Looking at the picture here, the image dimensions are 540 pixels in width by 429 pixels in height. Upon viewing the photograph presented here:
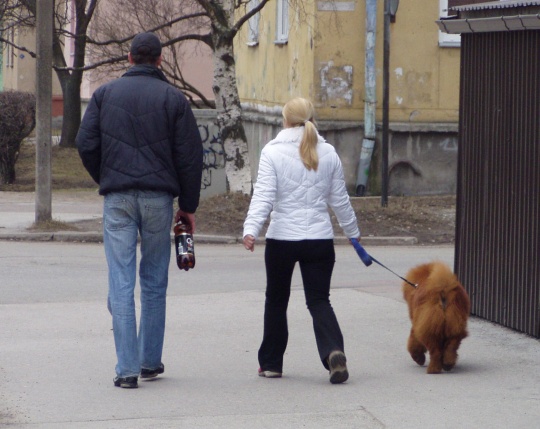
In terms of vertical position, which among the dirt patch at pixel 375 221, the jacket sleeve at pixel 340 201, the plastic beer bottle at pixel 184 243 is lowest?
the dirt patch at pixel 375 221

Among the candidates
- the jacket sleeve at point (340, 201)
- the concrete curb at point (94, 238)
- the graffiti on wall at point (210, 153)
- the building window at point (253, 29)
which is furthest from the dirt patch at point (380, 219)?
the building window at point (253, 29)

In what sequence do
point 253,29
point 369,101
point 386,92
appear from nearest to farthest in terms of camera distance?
point 386,92
point 369,101
point 253,29

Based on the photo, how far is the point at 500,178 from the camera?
27.1 feet

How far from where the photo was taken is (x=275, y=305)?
6.72m

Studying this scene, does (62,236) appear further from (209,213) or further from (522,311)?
(522,311)

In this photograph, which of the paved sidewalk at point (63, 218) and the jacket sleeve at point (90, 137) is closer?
the jacket sleeve at point (90, 137)

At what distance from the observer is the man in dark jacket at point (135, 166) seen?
6.28 meters

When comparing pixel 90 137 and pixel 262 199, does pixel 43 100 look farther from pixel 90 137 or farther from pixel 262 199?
pixel 262 199

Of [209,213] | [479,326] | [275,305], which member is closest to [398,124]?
[209,213]

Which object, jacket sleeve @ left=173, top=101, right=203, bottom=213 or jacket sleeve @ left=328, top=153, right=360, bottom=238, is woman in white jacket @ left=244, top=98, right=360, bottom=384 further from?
jacket sleeve @ left=173, top=101, right=203, bottom=213

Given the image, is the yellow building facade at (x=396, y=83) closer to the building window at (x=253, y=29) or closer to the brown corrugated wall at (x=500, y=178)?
the building window at (x=253, y=29)

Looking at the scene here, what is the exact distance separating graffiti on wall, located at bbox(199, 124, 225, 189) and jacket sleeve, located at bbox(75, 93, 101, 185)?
12689 mm

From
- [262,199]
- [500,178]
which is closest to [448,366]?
[262,199]

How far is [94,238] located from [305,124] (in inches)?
341
